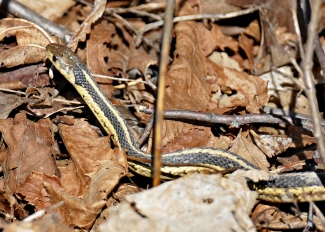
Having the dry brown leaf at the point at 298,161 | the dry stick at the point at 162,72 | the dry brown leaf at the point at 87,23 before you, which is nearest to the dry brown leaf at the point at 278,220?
the dry brown leaf at the point at 298,161

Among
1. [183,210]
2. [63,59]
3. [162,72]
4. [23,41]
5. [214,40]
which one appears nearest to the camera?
[162,72]

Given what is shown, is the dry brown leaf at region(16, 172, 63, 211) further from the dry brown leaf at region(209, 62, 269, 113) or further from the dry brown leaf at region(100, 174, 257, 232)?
the dry brown leaf at region(209, 62, 269, 113)

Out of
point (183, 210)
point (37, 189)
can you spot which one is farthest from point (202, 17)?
point (183, 210)

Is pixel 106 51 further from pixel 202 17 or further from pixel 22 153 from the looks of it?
pixel 22 153

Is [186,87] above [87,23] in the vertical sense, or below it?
below

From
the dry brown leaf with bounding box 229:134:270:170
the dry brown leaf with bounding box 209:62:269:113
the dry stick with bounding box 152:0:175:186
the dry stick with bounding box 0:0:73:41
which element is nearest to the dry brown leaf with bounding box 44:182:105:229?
the dry stick with bounding box 152:0:175:186

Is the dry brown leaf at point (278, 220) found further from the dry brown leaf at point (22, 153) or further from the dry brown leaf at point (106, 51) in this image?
the dry brown leaf at point (106, 51)

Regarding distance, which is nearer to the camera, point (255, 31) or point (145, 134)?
point (145, 134)

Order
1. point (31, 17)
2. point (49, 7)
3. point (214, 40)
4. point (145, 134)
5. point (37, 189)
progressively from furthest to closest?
point (214, 40), point (49, 7), point (31, 17), point (145, 134), point (37, 189)
